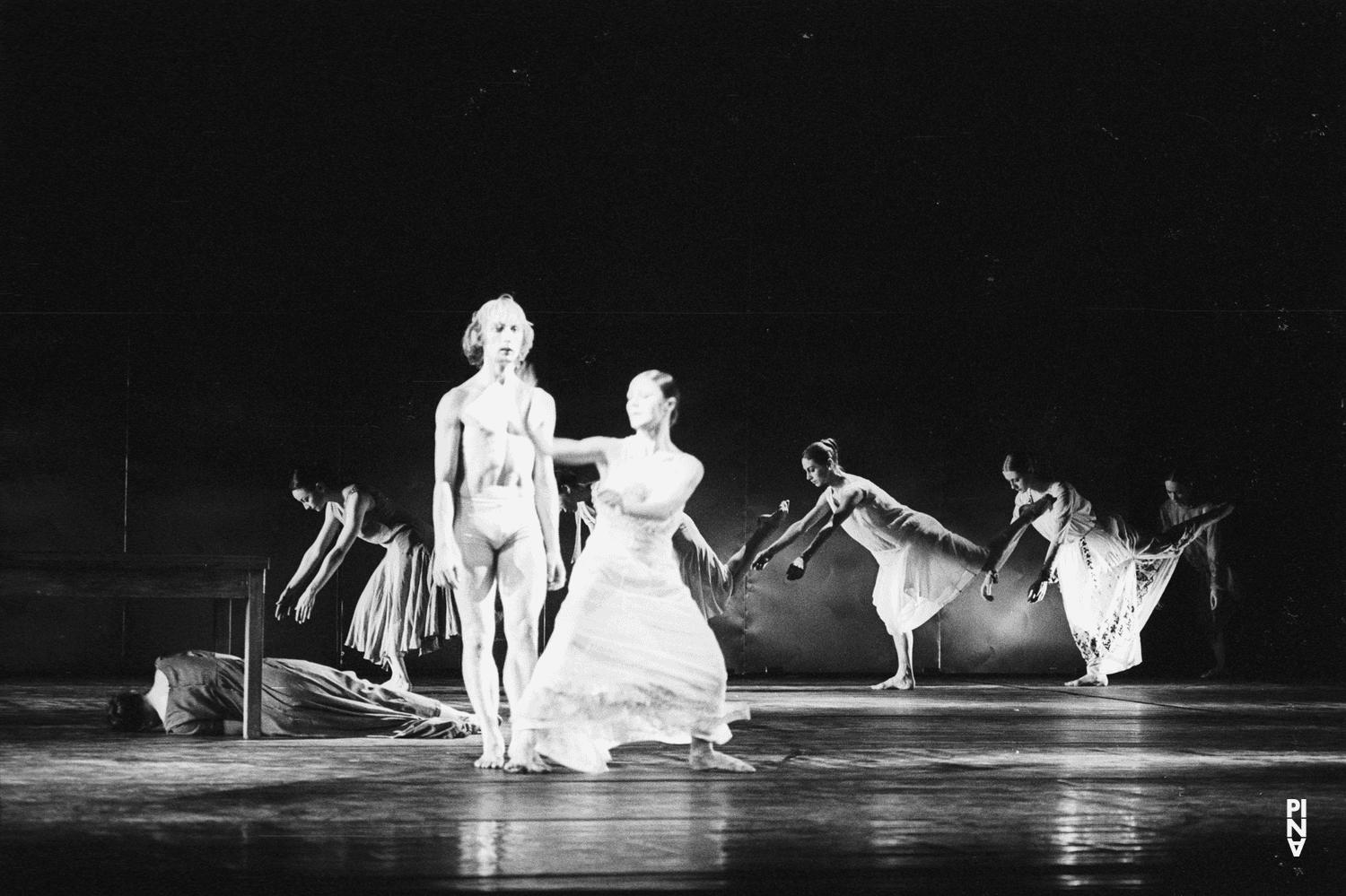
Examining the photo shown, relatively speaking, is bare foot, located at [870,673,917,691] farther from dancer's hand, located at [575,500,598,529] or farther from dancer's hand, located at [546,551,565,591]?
dancer's hand, located at [546,551,565,591]

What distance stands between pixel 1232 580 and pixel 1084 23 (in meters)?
3.51

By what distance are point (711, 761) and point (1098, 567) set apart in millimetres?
5264

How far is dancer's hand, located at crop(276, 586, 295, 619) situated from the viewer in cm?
700

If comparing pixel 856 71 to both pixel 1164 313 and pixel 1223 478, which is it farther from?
pixel 1223 478

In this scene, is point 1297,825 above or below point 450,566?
below

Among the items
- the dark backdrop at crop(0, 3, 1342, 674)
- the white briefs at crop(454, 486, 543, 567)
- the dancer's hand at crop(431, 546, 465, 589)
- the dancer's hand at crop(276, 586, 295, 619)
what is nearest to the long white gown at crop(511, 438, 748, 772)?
the white briefs at crop(454, 486, 543, 567)

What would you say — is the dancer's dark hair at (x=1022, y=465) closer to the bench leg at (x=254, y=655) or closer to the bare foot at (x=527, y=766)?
the bench leg at (x=254, y=655)

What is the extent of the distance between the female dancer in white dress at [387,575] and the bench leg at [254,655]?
1610 millimetres

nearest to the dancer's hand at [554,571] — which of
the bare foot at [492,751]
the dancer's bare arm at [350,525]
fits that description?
the bare foot at [492,751]

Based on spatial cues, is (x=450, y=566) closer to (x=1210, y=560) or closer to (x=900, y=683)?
(x=900, y=683)

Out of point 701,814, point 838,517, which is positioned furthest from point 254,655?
point 838,517

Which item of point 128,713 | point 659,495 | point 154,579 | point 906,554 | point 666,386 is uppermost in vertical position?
point 666,386

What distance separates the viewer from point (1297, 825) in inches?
142

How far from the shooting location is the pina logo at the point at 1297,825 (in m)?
3.34
